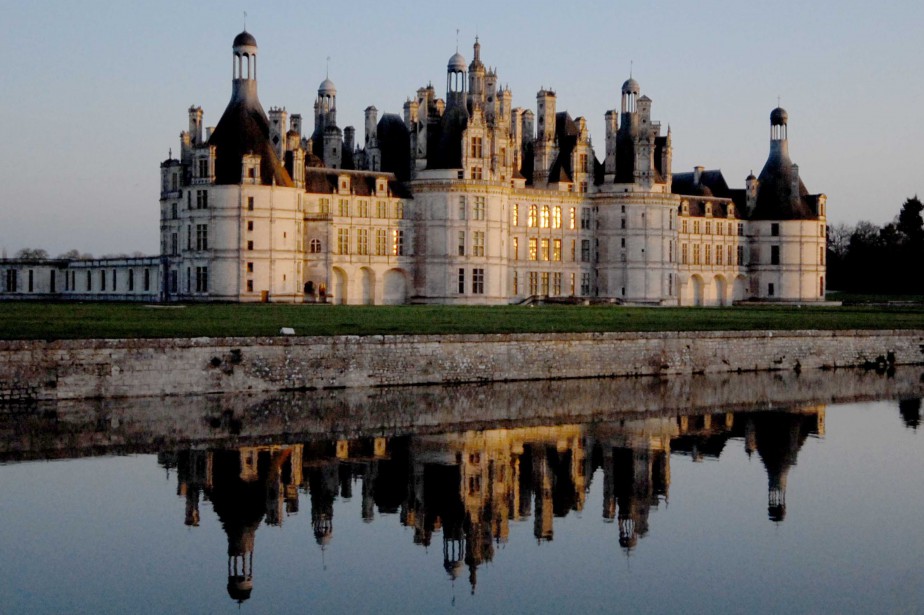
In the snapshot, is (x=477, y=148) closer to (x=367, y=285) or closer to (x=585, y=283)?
(x=367, y=285)

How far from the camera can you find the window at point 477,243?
237 ft

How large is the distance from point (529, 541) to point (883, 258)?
330 ft

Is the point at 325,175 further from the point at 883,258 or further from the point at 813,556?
the point at 883,258

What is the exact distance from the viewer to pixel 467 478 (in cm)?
2347

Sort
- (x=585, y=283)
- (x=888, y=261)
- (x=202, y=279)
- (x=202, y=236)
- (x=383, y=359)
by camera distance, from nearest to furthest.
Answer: (x=383, y=359)
(x=202, y=236)
(x=202, y=279)
(x=585, y=283)
(x=888, y=261)

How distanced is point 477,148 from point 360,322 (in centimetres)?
3163

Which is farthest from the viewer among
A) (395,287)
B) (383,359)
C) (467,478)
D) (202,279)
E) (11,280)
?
(11,280)

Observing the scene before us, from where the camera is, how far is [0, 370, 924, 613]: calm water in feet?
53.2

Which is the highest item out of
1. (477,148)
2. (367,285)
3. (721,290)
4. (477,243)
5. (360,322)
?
(477,148)

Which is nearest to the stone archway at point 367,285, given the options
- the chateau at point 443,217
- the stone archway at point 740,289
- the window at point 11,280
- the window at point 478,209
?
the chateau at point 443,217

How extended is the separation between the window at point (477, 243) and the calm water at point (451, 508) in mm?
39270

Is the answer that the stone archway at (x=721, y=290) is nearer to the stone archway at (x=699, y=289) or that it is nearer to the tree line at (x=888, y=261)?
the stone archway at (x=699, y=289)

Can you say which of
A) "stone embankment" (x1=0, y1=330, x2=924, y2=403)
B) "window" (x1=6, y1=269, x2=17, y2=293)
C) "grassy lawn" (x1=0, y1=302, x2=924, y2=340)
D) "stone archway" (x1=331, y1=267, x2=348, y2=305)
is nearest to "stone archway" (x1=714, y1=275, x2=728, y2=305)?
"stone archway" (x1=331, y1=267, x2=348, y2=305)

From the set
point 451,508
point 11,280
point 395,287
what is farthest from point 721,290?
point 451,508
